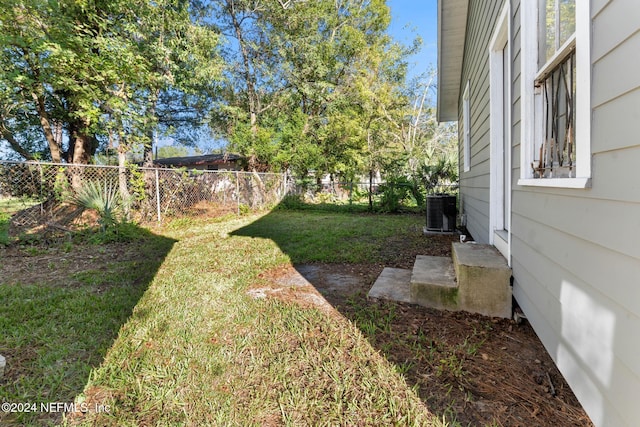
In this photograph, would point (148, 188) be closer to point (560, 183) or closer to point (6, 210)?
point (6, 210)

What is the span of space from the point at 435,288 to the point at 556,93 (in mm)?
1575

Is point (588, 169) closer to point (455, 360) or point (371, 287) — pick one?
point (455, 360)

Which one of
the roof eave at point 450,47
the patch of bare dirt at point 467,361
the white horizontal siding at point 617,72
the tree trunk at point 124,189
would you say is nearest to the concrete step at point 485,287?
the patch of bare dirt at point 467,361

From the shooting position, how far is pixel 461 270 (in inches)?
91.8

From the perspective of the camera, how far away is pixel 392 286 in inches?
120

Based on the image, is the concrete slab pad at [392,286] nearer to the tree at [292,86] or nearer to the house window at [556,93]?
the house window at [556,93]

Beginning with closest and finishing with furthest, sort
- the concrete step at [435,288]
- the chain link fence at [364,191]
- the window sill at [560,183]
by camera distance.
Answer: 1. the window sill at [560,183]
2. the concrete step at [435,288]
3. the chain link fence at [364,191]

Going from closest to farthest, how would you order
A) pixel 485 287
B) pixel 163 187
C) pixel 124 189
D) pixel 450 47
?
pixel 485 287 < pixel 450 47 < pixel 124 189 < pixel 163 187

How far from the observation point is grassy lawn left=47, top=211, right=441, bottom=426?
141 cm

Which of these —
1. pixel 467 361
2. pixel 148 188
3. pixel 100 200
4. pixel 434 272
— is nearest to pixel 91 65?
pixel 148 188

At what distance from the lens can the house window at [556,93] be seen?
4.26 feet

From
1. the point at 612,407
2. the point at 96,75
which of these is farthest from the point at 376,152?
the point at 612,407

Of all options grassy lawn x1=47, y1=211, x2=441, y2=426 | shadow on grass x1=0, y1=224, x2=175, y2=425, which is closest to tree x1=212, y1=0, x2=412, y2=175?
shadow on grass x1=0, y1=224, x2=175, y2=425

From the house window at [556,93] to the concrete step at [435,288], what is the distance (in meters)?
0.98
